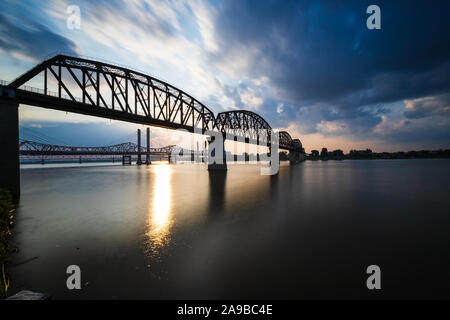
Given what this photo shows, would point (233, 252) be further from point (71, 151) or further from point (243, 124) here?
point (71, 151)

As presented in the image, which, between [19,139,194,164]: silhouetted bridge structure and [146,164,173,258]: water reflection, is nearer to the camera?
[146,164,173,258]: water reflection

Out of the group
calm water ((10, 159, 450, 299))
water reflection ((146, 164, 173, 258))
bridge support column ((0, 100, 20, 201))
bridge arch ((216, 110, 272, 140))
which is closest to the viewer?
calm water ((10, 159, 450, 299))

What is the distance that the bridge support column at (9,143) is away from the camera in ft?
55.9

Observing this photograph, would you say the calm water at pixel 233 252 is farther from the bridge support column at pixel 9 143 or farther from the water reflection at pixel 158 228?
the bridge support column at pixel 9 143

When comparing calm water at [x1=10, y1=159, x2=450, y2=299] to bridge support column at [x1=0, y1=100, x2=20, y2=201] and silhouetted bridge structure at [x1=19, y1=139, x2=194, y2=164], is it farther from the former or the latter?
silhouetted bridge structure at [x1=19, y1=139, x2=194, y2=164]

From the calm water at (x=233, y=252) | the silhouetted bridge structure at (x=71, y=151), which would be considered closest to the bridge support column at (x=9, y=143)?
the calm water at (x=233, y=252)

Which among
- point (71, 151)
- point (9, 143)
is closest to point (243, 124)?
point (9, 143)

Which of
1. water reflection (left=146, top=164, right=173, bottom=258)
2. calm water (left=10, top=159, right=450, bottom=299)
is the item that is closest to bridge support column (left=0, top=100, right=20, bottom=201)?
calm water (left=10, top=159, right=450, bottom=299)

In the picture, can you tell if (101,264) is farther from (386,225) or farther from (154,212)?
(386,225)

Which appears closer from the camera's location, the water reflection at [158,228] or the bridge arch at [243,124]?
the water reflection at [158,228]

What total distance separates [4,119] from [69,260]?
20.6 m

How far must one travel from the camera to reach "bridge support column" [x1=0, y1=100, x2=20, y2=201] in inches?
671
